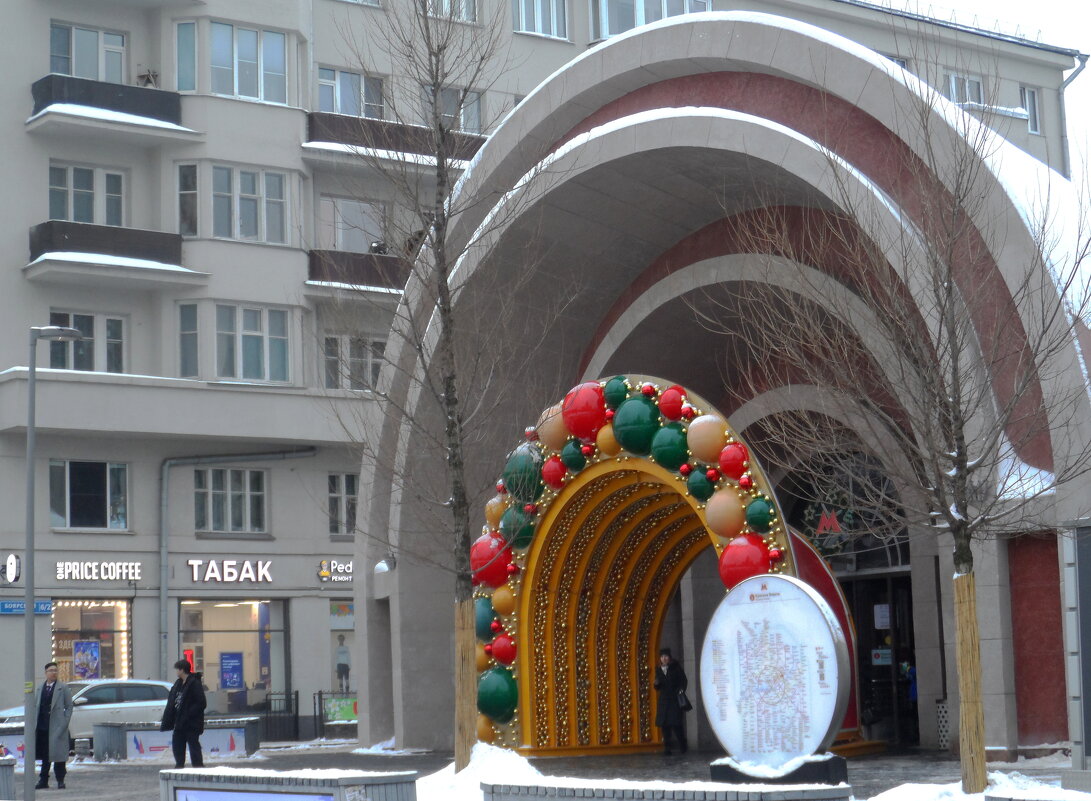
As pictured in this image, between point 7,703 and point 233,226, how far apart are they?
12584 millimetres

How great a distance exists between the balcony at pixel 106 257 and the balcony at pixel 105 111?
2313 millimetres

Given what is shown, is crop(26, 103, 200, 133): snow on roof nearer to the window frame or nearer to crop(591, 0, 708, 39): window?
the window frame

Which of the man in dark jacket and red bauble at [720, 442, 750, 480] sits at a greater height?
red bauble at [720, 442, 750, 480]

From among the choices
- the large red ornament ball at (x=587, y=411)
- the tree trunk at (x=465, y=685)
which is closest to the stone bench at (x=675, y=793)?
the tree trunk at (x=465, y=685)

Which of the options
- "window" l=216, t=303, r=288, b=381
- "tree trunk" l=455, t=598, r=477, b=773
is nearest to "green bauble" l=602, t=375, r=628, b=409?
"tree trunk" l=455, t=598, r=477, b=773

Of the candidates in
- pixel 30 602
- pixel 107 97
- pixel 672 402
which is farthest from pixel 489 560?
pixel 107 97

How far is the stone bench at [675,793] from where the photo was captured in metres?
8.74

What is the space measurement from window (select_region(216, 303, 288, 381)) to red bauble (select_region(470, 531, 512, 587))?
19.3 m

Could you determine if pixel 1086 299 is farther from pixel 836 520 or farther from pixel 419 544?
pixel 419 544

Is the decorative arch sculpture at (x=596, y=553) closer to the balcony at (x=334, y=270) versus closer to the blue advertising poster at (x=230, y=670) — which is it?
the balcony at (x=334, y=270)

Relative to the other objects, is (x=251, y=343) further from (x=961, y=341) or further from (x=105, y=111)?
(x=961, y=341)

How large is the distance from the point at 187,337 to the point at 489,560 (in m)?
20.4

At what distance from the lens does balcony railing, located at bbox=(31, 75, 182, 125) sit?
37250 mm

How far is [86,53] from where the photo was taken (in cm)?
3866
